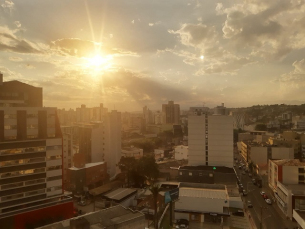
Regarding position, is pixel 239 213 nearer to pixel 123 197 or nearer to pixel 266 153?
pixel 123 197

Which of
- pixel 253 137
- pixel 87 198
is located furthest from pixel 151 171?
pixel 253 137

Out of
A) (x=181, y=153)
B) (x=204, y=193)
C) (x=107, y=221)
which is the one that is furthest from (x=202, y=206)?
(x=181, y=153)

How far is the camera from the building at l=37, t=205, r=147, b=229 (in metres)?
15.4

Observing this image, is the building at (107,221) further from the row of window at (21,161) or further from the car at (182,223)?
the row of window at (21,161)

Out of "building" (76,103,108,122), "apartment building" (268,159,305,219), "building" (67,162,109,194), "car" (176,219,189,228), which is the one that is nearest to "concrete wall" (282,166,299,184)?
"apartment building" (268,159,305,219)

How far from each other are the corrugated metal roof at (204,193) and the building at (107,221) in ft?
28.4

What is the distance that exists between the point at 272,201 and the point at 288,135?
35.3 metres

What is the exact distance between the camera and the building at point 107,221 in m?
15.4

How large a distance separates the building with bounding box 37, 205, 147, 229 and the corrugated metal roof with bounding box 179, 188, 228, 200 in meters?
8.66

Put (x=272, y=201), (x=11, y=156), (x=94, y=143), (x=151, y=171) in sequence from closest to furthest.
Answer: (x=11, y=156), (x=272, y=201), (x=151, y=171), (x=94, y=143)

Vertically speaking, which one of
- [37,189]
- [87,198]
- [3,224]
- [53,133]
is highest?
[53,133]

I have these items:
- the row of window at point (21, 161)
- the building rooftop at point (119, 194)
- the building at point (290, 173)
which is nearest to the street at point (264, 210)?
the building at point (290, 173)

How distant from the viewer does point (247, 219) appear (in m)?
25.6

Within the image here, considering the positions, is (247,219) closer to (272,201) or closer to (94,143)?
(272,201)
